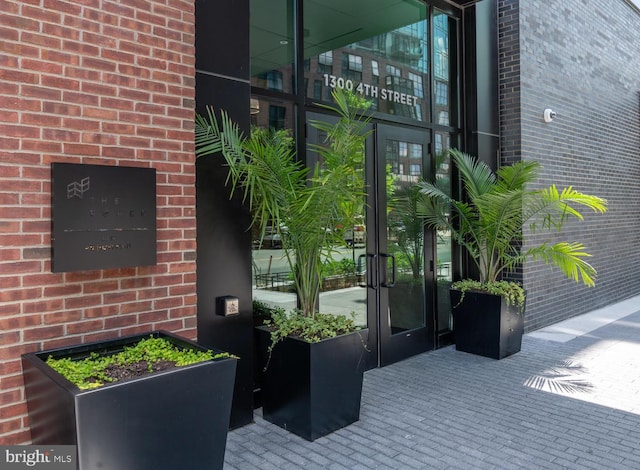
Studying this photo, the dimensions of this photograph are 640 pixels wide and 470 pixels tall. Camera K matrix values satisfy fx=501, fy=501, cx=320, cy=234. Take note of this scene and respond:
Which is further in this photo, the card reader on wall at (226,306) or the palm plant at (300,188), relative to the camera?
the card reader on wall at (226,306)

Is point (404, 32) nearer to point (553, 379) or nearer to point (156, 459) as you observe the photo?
point (553, 379)

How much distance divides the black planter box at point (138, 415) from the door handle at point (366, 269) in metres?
2.46

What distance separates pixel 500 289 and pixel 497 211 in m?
0.80

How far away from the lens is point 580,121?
23.7ft

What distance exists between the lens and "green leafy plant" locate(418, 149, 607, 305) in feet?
15.8

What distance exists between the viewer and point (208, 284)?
3.29m

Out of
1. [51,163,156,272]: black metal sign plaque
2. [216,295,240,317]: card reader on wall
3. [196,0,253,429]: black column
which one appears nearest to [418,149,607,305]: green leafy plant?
[196,0,253,429]: black column

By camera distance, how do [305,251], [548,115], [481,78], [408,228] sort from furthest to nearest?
[548,115]
[481,78]
[408,228]
[305,251]

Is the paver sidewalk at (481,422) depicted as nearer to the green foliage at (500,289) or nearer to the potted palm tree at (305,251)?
the potted palm tree at (305,251)

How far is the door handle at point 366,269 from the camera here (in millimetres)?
4641

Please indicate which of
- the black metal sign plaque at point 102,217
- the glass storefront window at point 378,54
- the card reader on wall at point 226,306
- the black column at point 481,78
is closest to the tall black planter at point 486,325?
the black column at point 481,78

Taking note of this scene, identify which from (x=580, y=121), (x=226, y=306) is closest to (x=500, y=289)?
(x=226, y=306)

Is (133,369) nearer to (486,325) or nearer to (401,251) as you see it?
(401,251)

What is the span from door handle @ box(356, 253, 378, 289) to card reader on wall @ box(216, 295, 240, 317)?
62.3 inches
